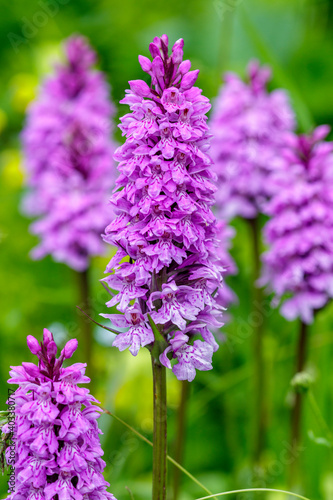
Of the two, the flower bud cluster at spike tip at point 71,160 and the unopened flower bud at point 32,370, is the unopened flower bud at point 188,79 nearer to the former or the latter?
the unopened flower bud at point 32,370

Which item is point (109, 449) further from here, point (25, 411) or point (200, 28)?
point (200, 28)

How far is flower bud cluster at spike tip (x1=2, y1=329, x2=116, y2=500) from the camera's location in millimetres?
1286

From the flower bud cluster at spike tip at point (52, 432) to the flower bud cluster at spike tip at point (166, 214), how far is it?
0.42 ft

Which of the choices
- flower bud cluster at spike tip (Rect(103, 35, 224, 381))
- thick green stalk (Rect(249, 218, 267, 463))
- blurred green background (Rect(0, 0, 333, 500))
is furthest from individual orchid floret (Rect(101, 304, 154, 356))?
thick green stalk (Rect(249, 218, 267, 463))

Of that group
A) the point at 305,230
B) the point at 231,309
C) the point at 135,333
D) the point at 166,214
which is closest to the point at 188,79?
the point at 166,214

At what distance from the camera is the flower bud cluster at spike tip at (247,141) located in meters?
3.13

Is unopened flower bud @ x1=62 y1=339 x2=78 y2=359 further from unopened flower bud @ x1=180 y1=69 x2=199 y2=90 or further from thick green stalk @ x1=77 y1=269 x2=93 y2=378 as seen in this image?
thick green stalk @ x1=77 y1=269 x2=93 y2=378

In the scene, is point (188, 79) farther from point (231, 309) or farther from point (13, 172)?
point (13, 172)

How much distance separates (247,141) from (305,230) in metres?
0.69

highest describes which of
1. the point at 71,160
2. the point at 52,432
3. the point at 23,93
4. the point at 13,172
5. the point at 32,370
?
the point at 23,93

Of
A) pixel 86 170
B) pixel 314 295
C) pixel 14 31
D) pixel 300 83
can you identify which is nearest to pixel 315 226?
pixel 314 295

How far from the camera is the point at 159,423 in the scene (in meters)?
A: 1.39

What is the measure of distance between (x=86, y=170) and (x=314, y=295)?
1247 mm

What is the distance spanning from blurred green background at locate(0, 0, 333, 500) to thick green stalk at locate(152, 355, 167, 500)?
74cm
